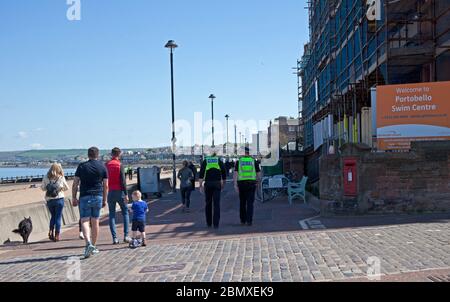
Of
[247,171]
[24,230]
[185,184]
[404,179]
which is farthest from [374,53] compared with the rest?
[24,230]

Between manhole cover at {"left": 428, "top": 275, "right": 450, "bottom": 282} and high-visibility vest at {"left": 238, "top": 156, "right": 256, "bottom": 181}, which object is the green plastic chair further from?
manhole cover at {"left": 428, "top": 275, "right": 450, "bottom": 282}

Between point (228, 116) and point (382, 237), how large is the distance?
58.9 meters

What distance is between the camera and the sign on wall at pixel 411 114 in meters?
13.3

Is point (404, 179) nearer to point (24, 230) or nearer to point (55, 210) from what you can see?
point (55, 210)

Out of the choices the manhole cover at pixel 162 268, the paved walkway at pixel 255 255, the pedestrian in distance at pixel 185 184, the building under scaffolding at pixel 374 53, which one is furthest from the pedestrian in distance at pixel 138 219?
the building under scaffolding at pixel 374 53

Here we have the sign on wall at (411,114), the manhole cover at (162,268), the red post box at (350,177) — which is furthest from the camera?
the sign on wall at (411,114)

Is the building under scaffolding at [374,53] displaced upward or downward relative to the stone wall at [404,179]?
upward

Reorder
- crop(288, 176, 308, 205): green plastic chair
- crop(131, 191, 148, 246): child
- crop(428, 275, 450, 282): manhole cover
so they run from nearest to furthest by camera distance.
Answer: crop(428, 275, 450, 282): manhole cover
crop(131, 191, 148, 246): child
crop(288, 176, 308, 205): green plastic chair

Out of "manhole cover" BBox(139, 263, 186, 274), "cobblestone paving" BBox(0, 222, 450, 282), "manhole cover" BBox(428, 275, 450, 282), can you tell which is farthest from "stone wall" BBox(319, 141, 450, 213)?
"manhole cover" BBox(428, 275, 450, 282)

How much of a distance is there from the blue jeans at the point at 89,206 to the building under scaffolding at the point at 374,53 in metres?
8.84

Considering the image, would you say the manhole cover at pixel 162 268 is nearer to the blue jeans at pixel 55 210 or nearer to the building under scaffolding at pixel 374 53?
the blue jeans at pixel 55 210

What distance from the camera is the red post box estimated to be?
11828 mm
